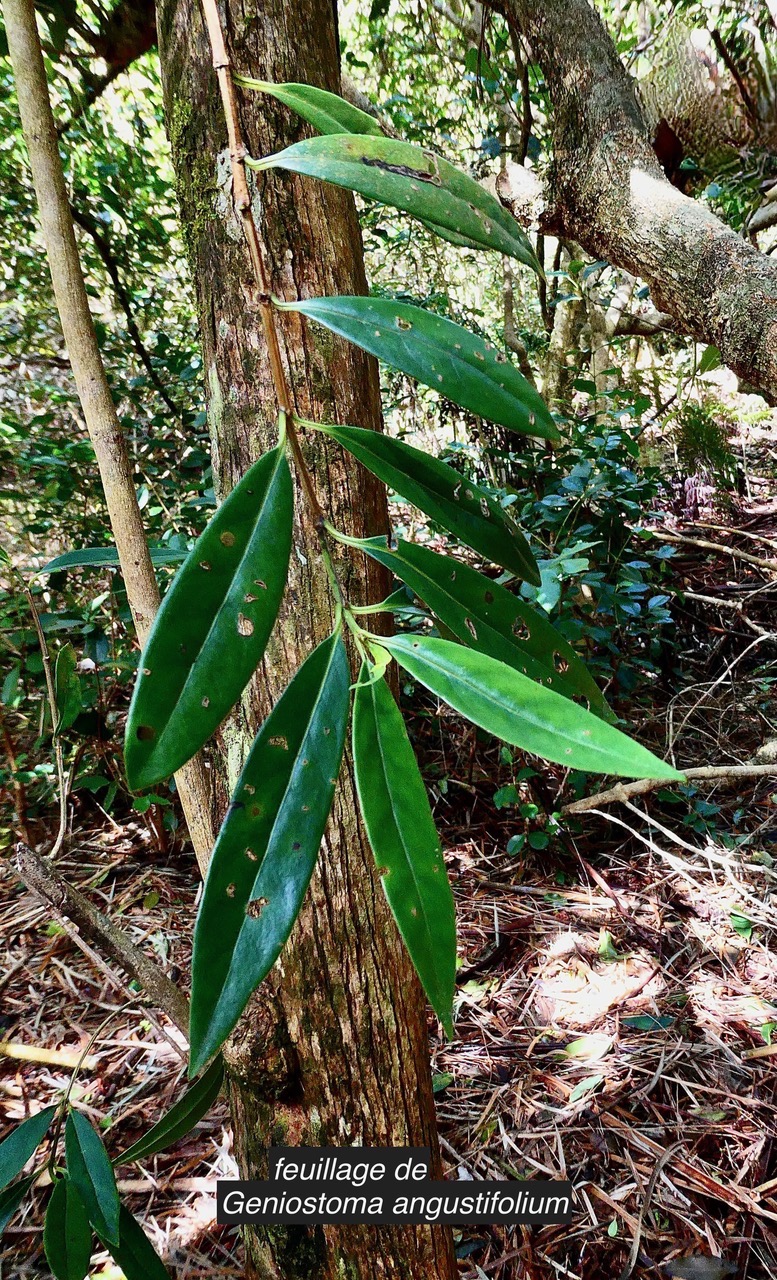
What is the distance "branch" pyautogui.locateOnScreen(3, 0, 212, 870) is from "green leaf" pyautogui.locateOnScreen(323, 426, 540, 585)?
0.33m

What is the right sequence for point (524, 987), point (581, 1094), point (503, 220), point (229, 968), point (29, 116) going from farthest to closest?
point (524, 987), point (581, 1094), point (29, 116), point (503, 220), point (229, 968)

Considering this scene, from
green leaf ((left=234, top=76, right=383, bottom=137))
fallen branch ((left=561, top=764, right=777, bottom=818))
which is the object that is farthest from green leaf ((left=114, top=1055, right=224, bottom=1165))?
fallen branch ((left=561, top=764, right=777, bottom=818))

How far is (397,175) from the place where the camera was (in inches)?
14.5

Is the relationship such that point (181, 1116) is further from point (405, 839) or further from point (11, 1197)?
point (405, 839)

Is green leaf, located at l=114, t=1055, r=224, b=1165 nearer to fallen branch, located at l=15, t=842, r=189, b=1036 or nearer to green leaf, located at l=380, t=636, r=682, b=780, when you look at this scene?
fallen branch, located at l=15, t=842, r=189, b=1036

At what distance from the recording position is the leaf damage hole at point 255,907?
0.32m

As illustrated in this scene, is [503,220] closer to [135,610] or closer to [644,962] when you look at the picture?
[135,610]

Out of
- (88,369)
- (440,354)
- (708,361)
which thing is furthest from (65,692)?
(708,361)

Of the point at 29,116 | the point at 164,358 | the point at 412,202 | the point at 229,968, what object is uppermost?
the point at 164,358

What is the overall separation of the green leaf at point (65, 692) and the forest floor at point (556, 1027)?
25 centimetres

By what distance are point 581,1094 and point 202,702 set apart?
43.9 inches

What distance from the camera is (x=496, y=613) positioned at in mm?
424

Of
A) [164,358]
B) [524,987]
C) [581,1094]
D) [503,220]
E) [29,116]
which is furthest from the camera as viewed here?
[164,358]

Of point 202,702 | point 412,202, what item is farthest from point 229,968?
point 412,202
